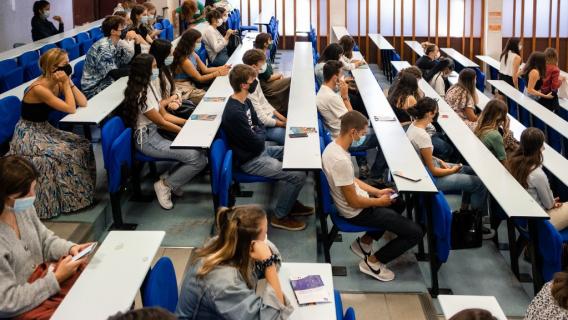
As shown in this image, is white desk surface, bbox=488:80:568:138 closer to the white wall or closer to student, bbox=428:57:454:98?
student, bbox=428:57:454:98

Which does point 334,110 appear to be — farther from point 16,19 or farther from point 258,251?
point 16,19

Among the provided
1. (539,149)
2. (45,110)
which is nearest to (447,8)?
(539,149)

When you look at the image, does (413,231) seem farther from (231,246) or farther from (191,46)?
(191,46)

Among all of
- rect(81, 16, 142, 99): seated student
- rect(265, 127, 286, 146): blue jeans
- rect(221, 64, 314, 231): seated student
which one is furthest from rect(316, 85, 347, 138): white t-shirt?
rect(81, 16, 142, 99): seated student

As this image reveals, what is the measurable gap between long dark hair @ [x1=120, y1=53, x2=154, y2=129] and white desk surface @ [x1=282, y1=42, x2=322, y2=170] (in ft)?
3.88

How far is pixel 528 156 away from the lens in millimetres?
4730

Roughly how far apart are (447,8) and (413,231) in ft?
32.2

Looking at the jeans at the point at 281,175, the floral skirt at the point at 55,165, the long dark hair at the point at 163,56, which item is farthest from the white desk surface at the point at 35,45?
the jeans at the point at 281,175

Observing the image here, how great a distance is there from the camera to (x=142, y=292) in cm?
288

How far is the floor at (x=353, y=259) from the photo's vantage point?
13.9ft

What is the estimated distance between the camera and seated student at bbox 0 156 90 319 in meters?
2.78

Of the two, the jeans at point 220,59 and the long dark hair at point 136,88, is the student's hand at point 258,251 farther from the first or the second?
the jeans at point 220,59

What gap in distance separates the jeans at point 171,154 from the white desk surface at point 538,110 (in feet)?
11.5

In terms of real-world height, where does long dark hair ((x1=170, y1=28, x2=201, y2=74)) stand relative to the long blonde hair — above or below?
above
